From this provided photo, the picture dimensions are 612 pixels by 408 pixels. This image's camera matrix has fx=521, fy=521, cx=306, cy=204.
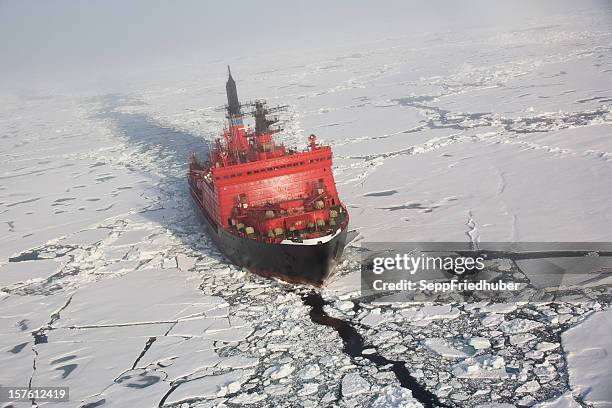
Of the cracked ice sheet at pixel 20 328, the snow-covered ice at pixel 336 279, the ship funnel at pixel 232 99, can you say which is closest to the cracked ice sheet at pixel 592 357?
the snow-covered ice at pixel 336 279

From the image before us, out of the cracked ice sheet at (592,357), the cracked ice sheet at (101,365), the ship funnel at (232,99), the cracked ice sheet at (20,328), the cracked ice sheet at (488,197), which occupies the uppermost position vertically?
the ship funnel at (232,99)

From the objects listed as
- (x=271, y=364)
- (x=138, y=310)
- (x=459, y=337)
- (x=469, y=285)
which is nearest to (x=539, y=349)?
(x=459, y=337)

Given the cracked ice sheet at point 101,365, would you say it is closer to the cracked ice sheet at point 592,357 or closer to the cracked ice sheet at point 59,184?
the cracked ice sheet at point 592,357

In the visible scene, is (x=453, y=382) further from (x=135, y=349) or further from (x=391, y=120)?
(x=391, y=120)

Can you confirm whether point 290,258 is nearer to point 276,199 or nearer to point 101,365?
point 276,199

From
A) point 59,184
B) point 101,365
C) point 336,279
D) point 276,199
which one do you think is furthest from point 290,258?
point 59,184

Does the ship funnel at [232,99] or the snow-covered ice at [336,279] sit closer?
the snow-covered ice at [336,279]

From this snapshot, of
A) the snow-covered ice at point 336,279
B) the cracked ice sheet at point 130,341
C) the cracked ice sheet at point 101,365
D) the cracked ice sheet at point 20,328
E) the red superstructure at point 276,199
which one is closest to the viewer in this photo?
the snow-covered ice at point 336,279
